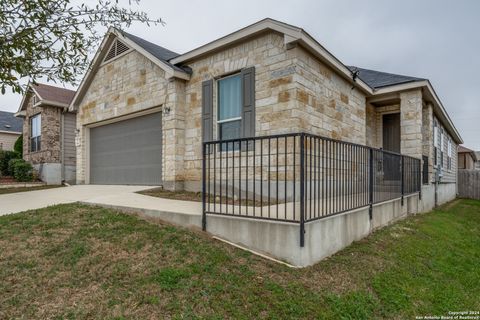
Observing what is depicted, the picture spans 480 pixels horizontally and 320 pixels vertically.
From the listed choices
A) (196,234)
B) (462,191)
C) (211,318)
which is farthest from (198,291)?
(462,191)

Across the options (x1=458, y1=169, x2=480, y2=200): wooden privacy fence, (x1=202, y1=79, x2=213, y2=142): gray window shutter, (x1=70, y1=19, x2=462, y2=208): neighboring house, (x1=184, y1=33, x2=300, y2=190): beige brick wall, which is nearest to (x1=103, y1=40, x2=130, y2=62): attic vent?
(x1=70, y1=19, x2=462, y2=208): neighboring house

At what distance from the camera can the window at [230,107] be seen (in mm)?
7000

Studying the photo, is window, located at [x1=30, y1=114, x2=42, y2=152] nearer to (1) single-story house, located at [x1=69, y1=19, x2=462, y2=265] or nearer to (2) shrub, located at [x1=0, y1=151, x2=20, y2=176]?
(2) shrub, located at [x1=0, y1=151, x2=20, y2=176]

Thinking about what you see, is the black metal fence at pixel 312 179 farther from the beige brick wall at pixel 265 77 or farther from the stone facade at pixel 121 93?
the stone facade at pixel 121 93

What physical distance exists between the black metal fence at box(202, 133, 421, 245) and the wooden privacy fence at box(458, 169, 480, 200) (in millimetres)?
12363

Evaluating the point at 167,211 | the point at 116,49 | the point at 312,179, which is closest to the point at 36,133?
the point at 116,49

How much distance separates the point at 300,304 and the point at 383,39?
19850 mm

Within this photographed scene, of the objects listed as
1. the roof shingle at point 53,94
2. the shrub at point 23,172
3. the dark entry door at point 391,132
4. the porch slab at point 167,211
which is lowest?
the porch slab at point 167,211

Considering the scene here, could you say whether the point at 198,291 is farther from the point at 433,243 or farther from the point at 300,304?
the point at 433,243

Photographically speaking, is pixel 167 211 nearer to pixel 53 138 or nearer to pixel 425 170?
pixel 425 170

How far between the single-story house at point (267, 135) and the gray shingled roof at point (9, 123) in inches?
478

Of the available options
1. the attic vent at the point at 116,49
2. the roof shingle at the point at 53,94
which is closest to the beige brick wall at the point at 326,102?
the attic vent at the point at 116,49

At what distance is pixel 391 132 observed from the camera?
427 inches

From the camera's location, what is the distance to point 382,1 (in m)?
11.4
